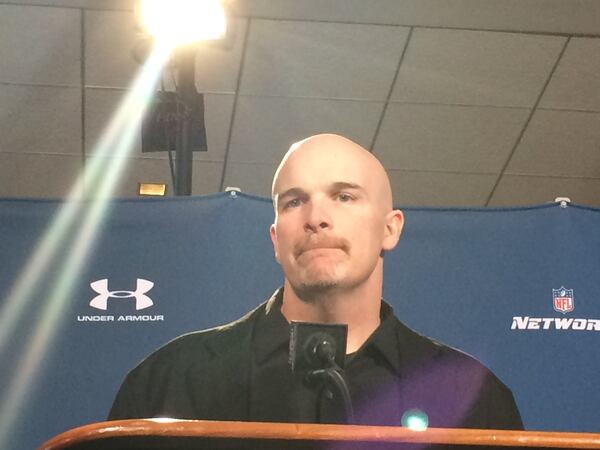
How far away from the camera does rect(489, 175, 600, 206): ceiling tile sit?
16.5ft

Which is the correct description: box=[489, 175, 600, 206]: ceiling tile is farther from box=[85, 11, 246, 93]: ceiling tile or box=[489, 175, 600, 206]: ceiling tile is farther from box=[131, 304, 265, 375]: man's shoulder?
box=[131, 304, 265, 375]: man's shoulder

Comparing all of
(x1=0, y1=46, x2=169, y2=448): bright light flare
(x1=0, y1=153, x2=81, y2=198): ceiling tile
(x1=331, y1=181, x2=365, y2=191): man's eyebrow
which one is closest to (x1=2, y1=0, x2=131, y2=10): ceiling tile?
(x1=0, y1=153, x2=81, y2=198): ceiling tile

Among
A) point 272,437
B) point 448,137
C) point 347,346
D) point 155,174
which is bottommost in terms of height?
point 272,437

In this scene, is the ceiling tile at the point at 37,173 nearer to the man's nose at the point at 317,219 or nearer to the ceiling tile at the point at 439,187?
the ceiling tile at the point at 439,187

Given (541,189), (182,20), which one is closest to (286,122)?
(541,189)

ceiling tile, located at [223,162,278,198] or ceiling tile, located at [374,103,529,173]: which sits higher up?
ceiling tile, located at [374,103,529,173]

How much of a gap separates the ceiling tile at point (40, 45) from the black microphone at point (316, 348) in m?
2.96

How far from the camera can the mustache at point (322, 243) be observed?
158 cm

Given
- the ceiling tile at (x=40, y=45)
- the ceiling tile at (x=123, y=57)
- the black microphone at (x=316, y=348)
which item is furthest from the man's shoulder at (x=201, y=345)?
the ceiling tile at (x=40, y=45)

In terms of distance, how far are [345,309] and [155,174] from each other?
10.9ft

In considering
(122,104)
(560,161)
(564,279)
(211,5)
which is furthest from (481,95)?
(564,279)

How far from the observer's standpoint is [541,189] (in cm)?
509

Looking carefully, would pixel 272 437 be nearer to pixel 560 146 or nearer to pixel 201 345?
pixel 201 345

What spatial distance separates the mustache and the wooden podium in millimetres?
801
